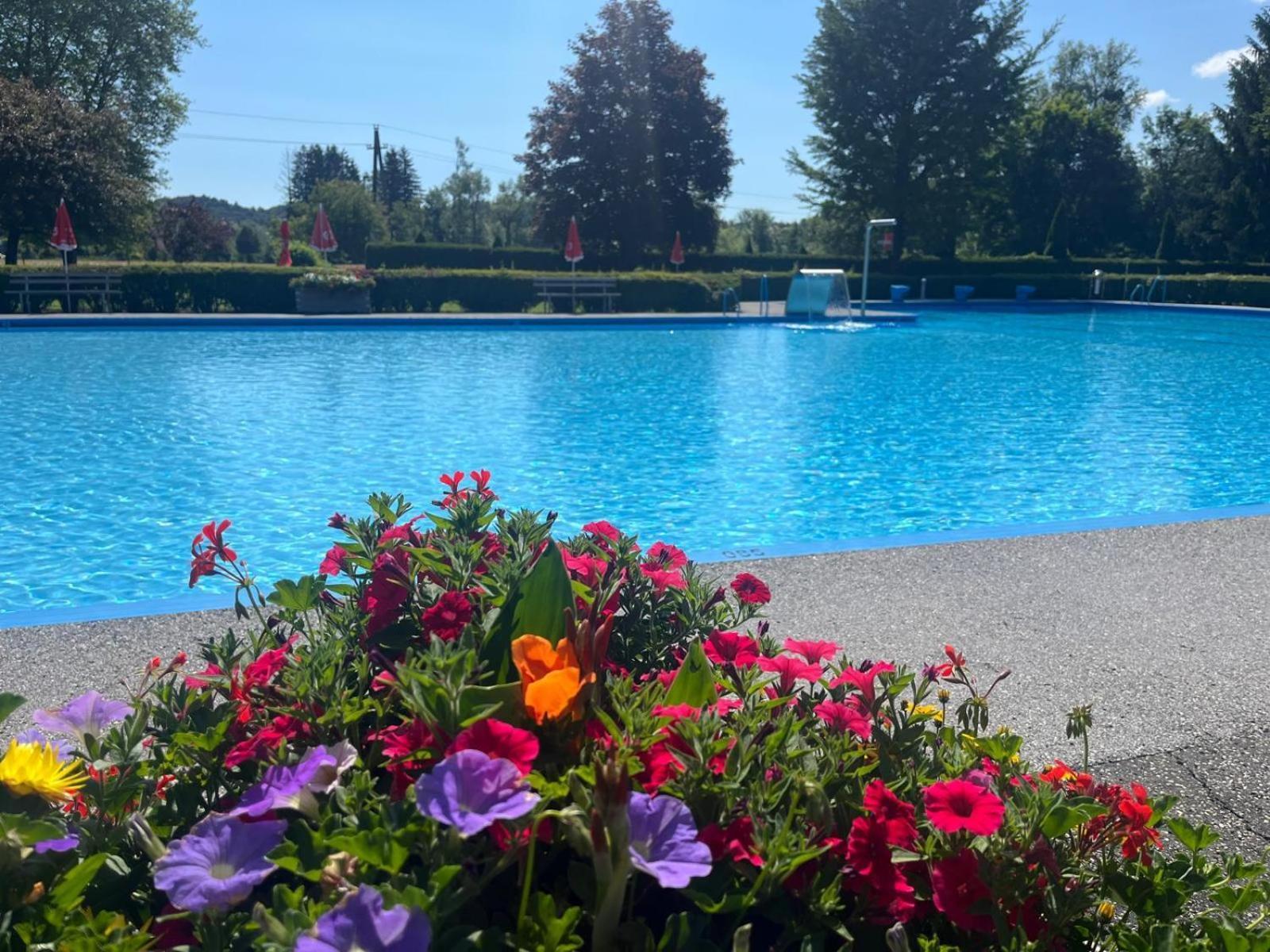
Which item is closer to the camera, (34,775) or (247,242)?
(34,775)

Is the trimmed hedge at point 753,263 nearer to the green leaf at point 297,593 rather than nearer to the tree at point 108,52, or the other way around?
the tree at point 108,52

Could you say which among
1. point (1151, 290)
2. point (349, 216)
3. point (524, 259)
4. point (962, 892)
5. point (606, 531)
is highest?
point (349, 216)

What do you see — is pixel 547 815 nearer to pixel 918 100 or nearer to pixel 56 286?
pixel 56 286

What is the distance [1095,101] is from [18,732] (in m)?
62.4

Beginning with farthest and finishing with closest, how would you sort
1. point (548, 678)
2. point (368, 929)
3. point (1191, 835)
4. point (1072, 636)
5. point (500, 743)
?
point (1072, 636) < point (1191, 835) < point (548, 678) < point (500, 743) < point (368, 929)

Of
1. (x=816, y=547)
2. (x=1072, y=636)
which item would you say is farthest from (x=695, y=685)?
(x=816, y=547)

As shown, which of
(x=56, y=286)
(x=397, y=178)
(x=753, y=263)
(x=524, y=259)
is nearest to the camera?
(x=56, y=286)

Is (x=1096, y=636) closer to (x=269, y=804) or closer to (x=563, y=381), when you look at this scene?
(x=269, y=804)

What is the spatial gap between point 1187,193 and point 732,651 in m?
46.5

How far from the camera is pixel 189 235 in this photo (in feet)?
142

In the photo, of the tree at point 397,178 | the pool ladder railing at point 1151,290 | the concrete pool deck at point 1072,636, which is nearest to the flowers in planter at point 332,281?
the concrete pool deck at point 1072,636

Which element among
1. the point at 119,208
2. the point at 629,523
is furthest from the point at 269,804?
the point at 119,208

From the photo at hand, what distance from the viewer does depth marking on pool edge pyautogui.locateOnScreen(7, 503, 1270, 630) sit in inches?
170

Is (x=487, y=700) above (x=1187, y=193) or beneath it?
beneath
